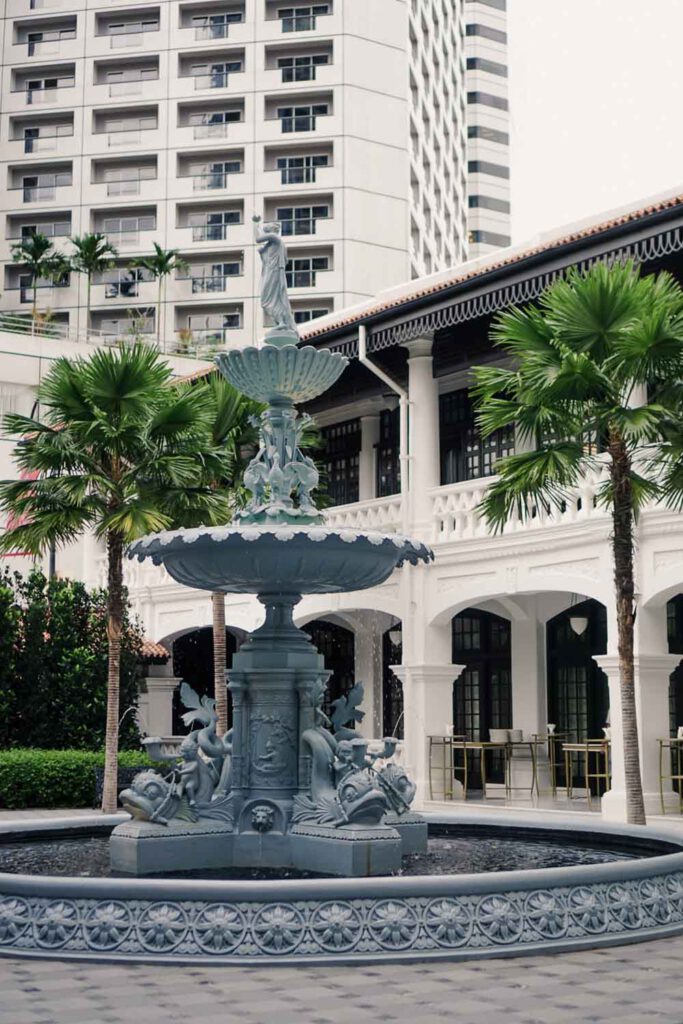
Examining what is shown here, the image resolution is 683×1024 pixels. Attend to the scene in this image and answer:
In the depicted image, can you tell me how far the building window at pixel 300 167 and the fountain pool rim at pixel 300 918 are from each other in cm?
4769

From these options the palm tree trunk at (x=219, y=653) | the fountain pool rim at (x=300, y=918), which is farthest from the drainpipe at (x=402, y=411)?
the fountain pool rim at (x=300, y=918)

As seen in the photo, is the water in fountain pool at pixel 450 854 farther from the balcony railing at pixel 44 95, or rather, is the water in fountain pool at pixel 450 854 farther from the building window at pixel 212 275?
the balcony railing at pixel 44 95

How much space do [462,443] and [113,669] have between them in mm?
8102

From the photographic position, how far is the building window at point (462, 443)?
23734mm

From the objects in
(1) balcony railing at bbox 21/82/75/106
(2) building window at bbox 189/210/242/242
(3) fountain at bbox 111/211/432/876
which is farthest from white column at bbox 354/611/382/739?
(1) balcony railing at bbox 21/82/75/106

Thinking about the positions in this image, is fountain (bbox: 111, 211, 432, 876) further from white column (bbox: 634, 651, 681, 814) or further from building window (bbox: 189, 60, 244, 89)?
building window (bbox: 189, 60, 244, 89)

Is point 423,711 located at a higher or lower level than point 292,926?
higher

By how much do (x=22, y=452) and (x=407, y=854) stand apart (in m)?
10.1

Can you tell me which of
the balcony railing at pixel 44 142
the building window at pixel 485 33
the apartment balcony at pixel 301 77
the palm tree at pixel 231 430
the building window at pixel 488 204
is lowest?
the palm tree at pixel 231 430

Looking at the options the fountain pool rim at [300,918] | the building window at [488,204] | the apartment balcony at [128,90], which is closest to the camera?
the fountain pool rim at [300,918]

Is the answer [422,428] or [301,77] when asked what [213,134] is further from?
[422,428]

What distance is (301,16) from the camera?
5578cm

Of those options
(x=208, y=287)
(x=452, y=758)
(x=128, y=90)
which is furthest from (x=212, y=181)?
(x=452, y=758)

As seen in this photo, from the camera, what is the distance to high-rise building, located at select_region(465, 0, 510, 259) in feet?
277
